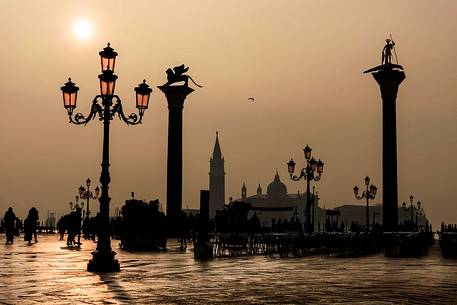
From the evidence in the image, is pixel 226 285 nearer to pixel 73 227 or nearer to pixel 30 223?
pixel 73 227

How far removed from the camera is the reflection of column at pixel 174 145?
7030 cm

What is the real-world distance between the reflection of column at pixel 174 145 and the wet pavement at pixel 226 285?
47.5 m

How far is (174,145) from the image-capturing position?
72250 millimetres

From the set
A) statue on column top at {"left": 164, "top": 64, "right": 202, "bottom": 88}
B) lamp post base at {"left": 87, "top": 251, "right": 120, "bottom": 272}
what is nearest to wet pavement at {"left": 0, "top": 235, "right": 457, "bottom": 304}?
lamp post base at {"left": 87, "top": 251, "right": 120, "bottom": 272}

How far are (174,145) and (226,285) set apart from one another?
184 feet

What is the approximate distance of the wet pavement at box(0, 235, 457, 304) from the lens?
1368cm

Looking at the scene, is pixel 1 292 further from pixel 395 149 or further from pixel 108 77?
pixel 395 149

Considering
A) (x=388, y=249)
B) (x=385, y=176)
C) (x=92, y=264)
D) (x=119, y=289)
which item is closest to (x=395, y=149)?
(x=385, y=176)

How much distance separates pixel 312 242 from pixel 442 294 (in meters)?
19.2

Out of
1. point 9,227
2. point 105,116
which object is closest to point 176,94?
point 9,227

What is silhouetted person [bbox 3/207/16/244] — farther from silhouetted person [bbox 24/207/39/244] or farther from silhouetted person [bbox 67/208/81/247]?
silhouetted person [bbox 67/208/81/247]

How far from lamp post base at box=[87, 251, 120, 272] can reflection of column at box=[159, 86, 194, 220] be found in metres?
48.9

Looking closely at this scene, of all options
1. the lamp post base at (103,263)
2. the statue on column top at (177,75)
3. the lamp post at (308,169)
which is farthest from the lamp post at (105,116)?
the statue on column top at (177,75)

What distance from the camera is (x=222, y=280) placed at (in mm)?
17719
